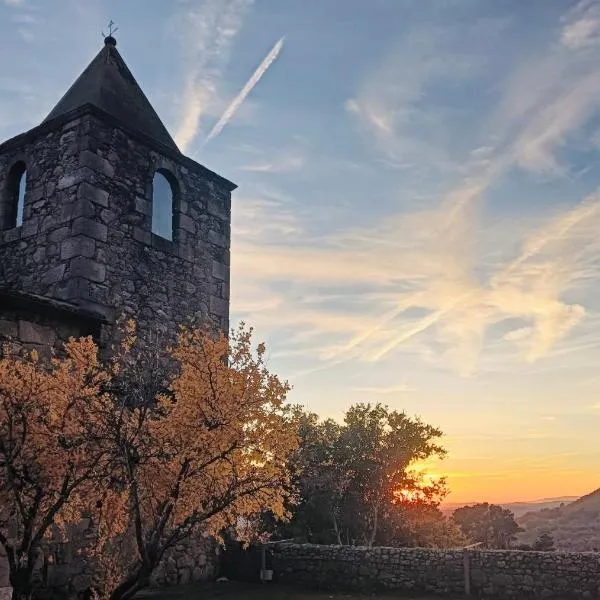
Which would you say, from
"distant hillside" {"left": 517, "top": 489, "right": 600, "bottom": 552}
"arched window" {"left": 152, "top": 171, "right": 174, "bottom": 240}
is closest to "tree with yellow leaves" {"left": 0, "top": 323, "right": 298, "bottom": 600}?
"arched window" {"left": 152, "top": 171, "right": 174, "bottom": 240}

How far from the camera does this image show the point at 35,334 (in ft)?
34.3

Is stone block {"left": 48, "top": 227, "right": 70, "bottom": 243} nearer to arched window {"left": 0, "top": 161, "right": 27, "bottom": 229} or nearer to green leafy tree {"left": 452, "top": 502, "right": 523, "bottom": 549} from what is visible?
arched window {"left": 0, "top": 161, "right": 27, "bottom": 229}

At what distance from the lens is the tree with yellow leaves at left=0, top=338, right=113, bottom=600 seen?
724 cm

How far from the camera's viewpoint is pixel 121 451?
7.35 meters

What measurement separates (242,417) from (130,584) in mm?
2184

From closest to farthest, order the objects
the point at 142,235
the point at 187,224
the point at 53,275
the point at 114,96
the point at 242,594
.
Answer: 1. the point at 53,275
2. the point at 142,235
3. the point at 242,594
4. the point at 114,96
5. the point at 187,224

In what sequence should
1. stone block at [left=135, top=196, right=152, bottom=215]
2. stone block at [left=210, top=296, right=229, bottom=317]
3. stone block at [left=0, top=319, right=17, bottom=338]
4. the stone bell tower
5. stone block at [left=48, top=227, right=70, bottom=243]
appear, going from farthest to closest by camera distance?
stone block at [left=210, top=296, right=229, bottom=317] < stone block at [left=135, top=196, right=152, bottom=215] < stone block at [left=48, top=227, right=70, bottom=243] < the stone bell tower < stone block at [left=0, top=319, right=17, bottom=338]

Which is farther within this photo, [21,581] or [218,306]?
[218,306]

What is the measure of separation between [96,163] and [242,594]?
9135 mm

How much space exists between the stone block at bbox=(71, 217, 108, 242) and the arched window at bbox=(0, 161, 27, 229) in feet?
6.50

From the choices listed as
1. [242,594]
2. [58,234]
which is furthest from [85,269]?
[242,594]

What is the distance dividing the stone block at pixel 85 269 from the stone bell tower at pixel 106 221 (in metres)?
0.02

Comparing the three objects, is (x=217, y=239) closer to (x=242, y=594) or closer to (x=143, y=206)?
(x=143, y=206)

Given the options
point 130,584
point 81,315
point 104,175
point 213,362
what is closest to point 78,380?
point 213,362
